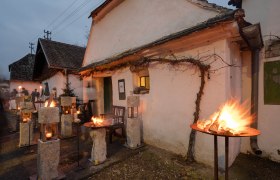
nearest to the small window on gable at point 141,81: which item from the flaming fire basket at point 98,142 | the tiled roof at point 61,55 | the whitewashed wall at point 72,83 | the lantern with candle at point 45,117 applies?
the flaming fire basket at point 98,142

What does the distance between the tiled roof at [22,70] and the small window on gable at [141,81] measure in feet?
74.3

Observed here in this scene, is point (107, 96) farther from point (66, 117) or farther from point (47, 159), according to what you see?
point (47, 159)

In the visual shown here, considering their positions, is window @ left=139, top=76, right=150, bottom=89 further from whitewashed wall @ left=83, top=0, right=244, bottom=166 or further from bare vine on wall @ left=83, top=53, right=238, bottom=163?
bare vine on wall @ left=83, top=53, right=238, bottom=163

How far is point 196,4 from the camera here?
5156 mm

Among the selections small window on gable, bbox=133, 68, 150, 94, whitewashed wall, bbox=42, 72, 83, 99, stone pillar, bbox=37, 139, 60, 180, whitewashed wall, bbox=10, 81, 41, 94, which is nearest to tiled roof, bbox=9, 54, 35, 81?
whitewashed wall, bbox=10, 81, 41, 94

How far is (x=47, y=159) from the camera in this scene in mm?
3990

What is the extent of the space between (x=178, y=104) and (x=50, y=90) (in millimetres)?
13003

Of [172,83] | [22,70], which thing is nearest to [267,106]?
[172,83]

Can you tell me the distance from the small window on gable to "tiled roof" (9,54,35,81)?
22.6 meters

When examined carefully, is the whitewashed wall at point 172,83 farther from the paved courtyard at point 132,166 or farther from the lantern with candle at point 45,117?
the lantern with candle at point 45,117

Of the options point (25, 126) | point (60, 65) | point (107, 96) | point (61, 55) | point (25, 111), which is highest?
point (61, 55)

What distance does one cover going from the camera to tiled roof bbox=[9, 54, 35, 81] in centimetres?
2384

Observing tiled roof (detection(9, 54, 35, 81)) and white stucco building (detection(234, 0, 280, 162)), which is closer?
white stucco building (detection(234, 0, 280, 162))

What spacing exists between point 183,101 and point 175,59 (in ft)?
4.40
